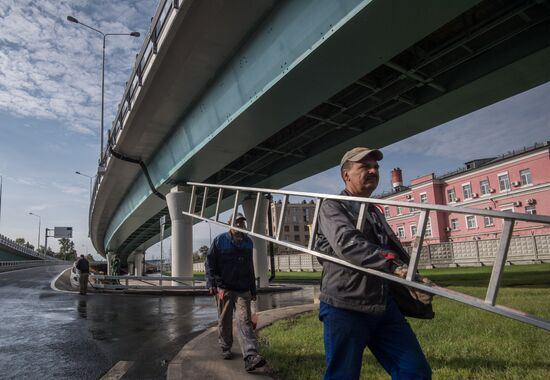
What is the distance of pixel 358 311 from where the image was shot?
242cm

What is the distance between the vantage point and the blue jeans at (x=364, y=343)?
242 centimetres

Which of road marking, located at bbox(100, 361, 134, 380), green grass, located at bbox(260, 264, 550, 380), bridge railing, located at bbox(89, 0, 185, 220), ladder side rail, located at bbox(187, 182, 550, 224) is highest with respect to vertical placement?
bridge railing, located at bbox(89, 0, 185, 220)

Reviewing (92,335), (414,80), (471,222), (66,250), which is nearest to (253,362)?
(92,335)

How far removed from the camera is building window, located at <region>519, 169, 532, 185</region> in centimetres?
4091

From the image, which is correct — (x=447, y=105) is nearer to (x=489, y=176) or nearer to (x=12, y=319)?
(x=12, y=319)

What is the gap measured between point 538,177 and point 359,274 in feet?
147

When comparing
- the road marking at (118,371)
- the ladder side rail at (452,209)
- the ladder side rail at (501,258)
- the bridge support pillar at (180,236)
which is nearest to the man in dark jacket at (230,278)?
the road marking at (118,371)

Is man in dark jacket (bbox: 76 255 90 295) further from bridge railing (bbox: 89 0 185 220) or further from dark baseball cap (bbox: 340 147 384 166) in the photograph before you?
dark baseball cap (bbox: 340 147 384 166)

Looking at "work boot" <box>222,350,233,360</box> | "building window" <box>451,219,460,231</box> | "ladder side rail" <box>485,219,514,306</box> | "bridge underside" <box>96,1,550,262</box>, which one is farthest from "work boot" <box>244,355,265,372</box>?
"building window" <box>451,219,460,231</box>

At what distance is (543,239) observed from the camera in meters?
26.3

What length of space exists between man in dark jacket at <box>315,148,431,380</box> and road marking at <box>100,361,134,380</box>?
3.40 meters

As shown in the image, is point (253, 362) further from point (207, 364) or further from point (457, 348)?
point (457, 348)

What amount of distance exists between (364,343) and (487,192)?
48.6 m

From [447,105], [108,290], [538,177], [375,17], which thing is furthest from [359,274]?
[538,177]
